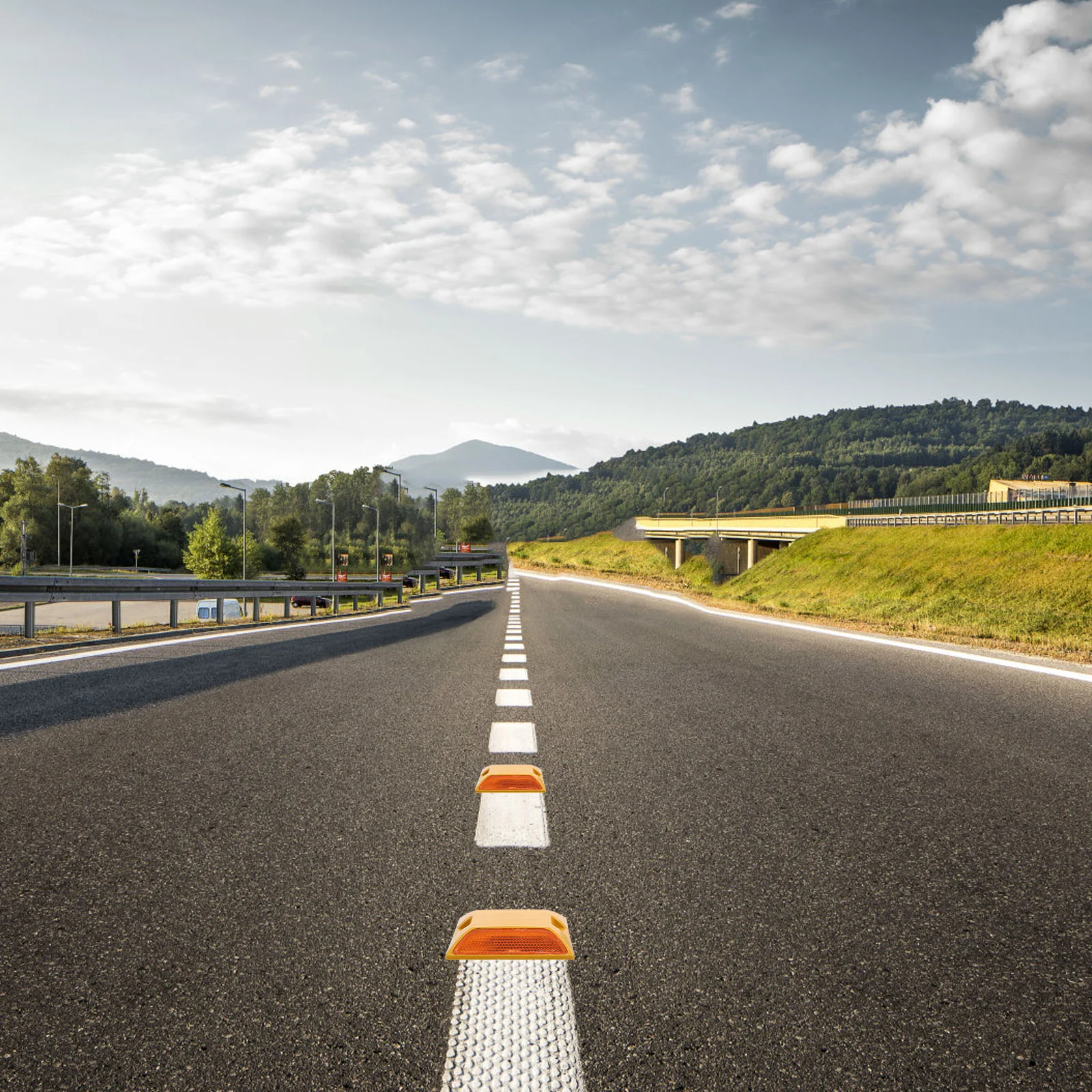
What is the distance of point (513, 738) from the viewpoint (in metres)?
6.79

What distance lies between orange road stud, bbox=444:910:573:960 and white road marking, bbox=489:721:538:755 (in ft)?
9.77

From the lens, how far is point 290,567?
464 feet

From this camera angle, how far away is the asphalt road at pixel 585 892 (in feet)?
7.89

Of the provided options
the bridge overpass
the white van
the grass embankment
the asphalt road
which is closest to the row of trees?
the bridge overpass

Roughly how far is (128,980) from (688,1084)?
182 centimetres

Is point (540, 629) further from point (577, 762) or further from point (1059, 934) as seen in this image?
point (1059, 934)

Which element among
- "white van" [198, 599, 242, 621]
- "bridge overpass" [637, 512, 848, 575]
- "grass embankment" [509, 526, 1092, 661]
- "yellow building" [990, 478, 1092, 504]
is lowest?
"white van" [198, 599, 242, 621]

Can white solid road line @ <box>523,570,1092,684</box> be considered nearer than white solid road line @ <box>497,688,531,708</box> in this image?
No

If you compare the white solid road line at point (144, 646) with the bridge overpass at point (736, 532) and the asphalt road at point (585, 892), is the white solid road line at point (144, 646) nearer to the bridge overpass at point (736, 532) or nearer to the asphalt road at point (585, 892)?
the asphalt road at point (585, 892)

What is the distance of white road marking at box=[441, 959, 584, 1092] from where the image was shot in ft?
7.44

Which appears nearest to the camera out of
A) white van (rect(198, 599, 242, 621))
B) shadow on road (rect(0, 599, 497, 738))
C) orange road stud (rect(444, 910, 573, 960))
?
orange road stud (rect(444, 910, 573, 960))

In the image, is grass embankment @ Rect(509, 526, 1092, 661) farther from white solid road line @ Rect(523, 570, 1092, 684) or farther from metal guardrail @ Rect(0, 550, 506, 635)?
metal guardrail @ Rect(0, 550, 506, 635)

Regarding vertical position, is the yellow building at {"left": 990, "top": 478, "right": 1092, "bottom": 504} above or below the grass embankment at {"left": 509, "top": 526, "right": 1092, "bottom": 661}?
above

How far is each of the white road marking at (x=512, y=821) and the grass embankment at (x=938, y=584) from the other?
35.9 ft
